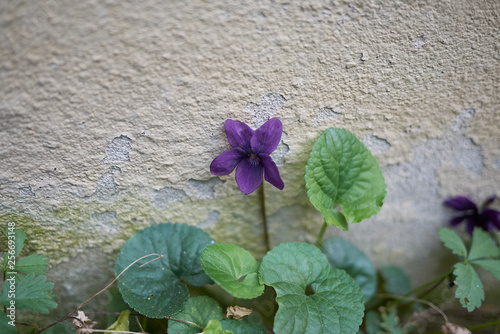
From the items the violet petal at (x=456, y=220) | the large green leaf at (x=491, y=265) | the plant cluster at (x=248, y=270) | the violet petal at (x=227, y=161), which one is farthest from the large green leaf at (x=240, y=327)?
the violet petal at (x=456, y=220)

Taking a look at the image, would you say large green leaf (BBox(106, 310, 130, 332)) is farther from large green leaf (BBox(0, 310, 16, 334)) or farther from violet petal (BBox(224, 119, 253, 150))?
violet petal (BBox(224, 119, 253, 150))

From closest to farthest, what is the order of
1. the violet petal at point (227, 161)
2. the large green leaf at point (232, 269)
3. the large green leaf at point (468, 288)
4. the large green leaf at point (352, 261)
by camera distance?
the large green leaf at point (232, 269) → the violet petal at point (227, 161) → the large green leaf at point (468, 288) → the large green leaf at point (352, 261)

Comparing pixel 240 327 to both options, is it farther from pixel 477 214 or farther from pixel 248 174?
pixel 477 214

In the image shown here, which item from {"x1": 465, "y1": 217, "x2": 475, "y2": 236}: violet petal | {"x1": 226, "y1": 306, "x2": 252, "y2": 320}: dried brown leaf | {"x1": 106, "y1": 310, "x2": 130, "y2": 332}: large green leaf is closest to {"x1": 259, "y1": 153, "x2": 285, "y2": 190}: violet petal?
{"x1": 226, "y1": 306, "x2": 252, "y2": 320}: dried brown leaf

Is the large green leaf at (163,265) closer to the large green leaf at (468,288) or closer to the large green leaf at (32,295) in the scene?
the large green leaf at (32,295)

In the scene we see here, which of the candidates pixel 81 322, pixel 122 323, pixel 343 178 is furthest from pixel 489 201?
pixel 81 322
